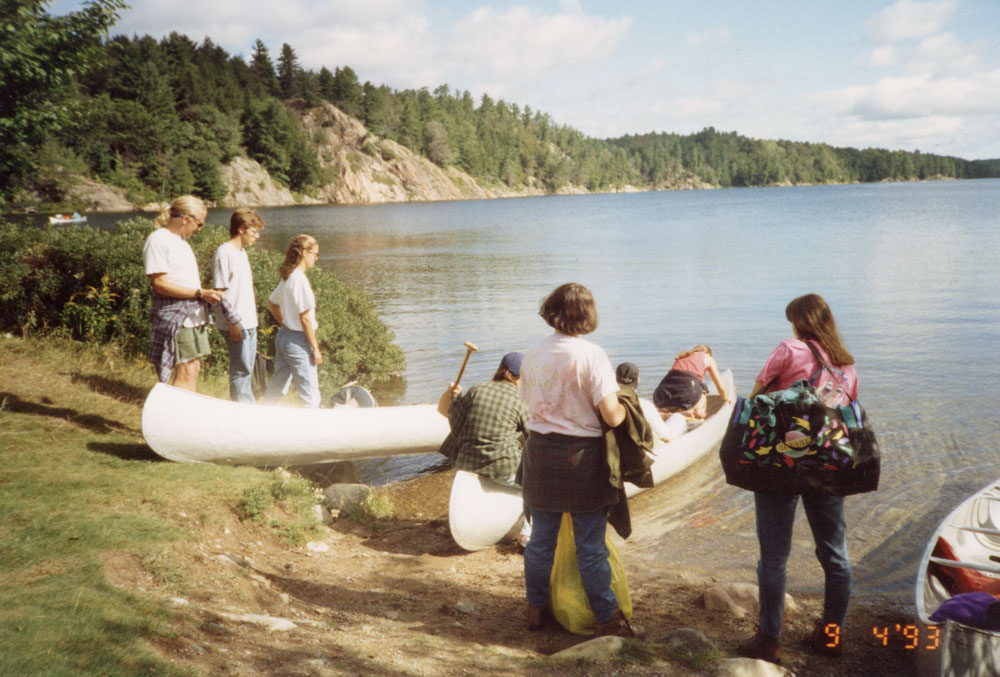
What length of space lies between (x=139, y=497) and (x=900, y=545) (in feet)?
21.3

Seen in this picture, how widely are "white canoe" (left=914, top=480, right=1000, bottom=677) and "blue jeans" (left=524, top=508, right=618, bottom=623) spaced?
1.62 meters

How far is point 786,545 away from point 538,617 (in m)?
1.52

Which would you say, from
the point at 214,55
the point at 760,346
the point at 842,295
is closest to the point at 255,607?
the point at 760,346

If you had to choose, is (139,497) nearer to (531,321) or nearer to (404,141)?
(531,321)

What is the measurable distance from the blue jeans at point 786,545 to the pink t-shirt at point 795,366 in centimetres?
62

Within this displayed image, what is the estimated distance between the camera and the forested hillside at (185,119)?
695cm

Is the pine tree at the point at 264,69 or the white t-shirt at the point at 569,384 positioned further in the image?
the pine tree at the point at 264,69

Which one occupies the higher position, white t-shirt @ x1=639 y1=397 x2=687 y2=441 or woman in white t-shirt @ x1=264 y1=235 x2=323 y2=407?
woman in white t-shirt @ x1=264 y1=235 x2=323 y2=407

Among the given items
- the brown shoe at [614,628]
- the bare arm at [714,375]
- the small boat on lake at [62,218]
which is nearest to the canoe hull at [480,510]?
the brown shoe at [614,628]

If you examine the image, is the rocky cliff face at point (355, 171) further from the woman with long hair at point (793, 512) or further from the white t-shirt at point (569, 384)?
the woman with long hair at point (793, 512)

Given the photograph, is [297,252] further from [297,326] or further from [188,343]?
[188,343]

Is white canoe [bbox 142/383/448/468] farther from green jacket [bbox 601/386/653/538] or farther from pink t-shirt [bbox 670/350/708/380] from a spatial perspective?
green jacket [bbox 601/386/653/538]

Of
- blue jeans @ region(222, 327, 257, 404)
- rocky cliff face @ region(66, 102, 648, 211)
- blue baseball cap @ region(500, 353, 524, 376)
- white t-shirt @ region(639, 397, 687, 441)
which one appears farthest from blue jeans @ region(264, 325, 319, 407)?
rocky cliff face @ region(66, 102, 648, 211)

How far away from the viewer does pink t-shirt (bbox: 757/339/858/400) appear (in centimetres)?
379
